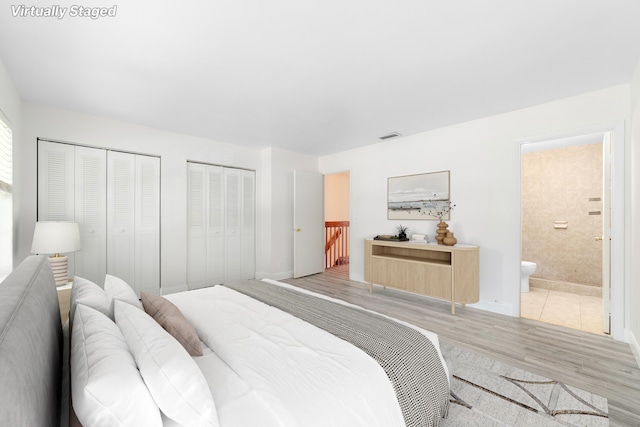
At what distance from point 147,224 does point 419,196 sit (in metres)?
3.97

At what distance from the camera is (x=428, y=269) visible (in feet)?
12.1

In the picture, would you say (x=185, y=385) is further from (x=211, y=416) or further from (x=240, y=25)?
(x=240, y=25)

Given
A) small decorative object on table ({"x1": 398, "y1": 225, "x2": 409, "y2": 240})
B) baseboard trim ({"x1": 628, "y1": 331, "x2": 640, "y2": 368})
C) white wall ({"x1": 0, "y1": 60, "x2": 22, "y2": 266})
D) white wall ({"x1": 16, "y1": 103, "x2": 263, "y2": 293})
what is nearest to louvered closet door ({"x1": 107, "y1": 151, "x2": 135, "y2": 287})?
white wall ({"x1": 16, "y1": 103, "x2": 263, "y2": 293})

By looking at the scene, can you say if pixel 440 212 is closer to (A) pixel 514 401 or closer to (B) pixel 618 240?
(B) pixel 618 240

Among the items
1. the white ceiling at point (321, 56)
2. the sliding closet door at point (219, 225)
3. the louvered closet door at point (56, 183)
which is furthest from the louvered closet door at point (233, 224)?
the louvered closet door at point (56, 183)

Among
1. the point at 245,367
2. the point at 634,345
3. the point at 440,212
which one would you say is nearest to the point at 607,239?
the point at 634,345

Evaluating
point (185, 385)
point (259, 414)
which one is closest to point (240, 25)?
point (185, 385)

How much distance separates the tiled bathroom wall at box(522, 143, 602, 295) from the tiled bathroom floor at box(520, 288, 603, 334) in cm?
35

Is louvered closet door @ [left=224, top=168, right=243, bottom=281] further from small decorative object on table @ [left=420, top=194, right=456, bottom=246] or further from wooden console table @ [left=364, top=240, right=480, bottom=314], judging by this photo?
small decorative object on table @ [left=420, top=194, right=456, bottom=246]

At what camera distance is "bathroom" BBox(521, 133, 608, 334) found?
4336mm

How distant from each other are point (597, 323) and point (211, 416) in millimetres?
4237

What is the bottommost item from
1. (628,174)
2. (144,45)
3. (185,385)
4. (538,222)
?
(185,385)

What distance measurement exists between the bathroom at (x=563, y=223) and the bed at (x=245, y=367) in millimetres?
3506

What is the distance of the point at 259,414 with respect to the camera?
976 mm
